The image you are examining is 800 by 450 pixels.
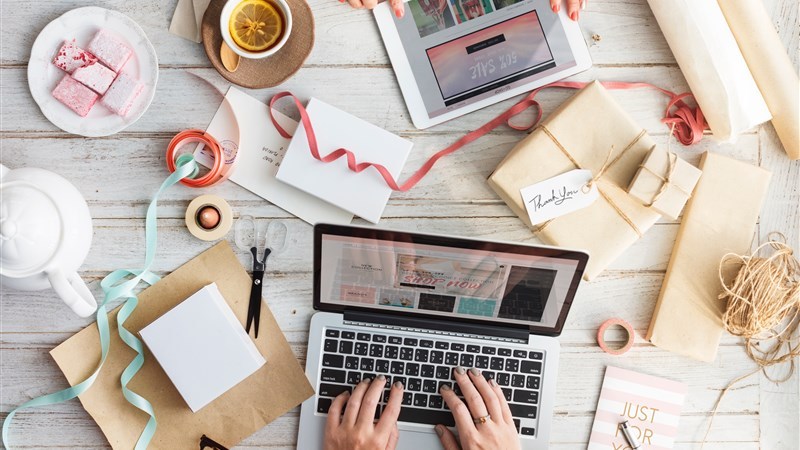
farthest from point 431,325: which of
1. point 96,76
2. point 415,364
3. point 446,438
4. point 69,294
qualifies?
point 96,76

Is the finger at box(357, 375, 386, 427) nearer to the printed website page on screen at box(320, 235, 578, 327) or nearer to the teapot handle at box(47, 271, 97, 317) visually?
the printed website page on screen at box(320, 235, 578, 327)

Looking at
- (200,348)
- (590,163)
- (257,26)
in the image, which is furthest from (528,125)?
(200,348)

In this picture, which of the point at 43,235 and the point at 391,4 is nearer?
the point at 43,235

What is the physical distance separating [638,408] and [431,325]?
37cm

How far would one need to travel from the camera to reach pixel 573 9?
3.04ft

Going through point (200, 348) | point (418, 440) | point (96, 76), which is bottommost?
point (418, 440)

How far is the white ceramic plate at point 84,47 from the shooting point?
924 millimetres

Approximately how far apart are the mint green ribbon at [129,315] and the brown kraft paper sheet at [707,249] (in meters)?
0.77

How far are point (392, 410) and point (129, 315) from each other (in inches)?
17.0

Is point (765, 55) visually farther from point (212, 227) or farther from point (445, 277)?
point (212, 227)

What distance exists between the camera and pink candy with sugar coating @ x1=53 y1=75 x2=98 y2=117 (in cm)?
91

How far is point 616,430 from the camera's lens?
38.0 inches

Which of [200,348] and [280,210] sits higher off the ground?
[280,210]

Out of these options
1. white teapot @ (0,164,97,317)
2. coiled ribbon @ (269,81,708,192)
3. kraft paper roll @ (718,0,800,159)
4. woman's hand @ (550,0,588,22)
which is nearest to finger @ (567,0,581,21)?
woman's hand @ (550,0,588,22)
